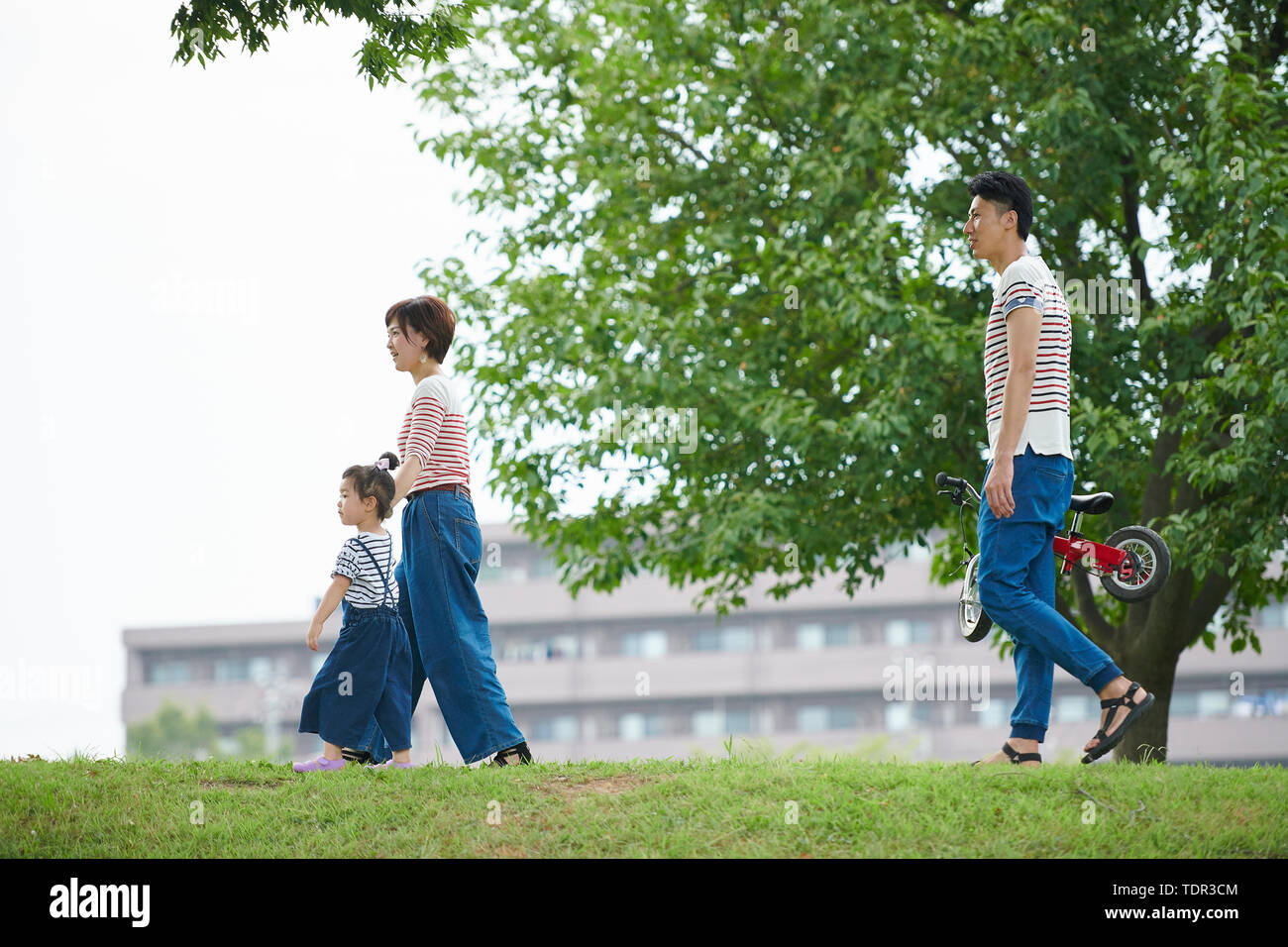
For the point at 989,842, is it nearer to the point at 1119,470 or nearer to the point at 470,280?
the point at 1119,470

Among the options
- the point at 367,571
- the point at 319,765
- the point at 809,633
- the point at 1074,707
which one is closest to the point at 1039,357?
the point at 367,571

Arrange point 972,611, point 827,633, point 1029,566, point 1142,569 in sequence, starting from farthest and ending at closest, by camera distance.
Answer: point 827,633
point 972,611
point 1142,569
point 1029,566

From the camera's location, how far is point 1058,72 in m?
10.9

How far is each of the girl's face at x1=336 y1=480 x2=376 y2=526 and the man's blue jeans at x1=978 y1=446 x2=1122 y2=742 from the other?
3195mm

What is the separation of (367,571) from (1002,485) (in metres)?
3.33

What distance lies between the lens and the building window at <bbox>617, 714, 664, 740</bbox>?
72.5 metres

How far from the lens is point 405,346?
22.3ft

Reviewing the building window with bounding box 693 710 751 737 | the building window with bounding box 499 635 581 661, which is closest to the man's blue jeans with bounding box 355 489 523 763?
the building window with bounding box 693 710 751 737

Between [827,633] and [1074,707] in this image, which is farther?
[827,633]

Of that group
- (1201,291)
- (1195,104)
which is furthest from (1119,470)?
(1195,104)

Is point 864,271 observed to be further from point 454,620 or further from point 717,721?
point 717,721

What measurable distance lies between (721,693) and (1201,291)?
60980mm

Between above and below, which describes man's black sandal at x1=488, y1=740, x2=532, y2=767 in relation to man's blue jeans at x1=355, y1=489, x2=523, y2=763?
below

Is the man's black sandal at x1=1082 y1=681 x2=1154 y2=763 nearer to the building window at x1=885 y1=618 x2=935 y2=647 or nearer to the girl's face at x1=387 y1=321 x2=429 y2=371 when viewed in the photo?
the girl's face at x1=387 y1=321 x2=429 y2=371
